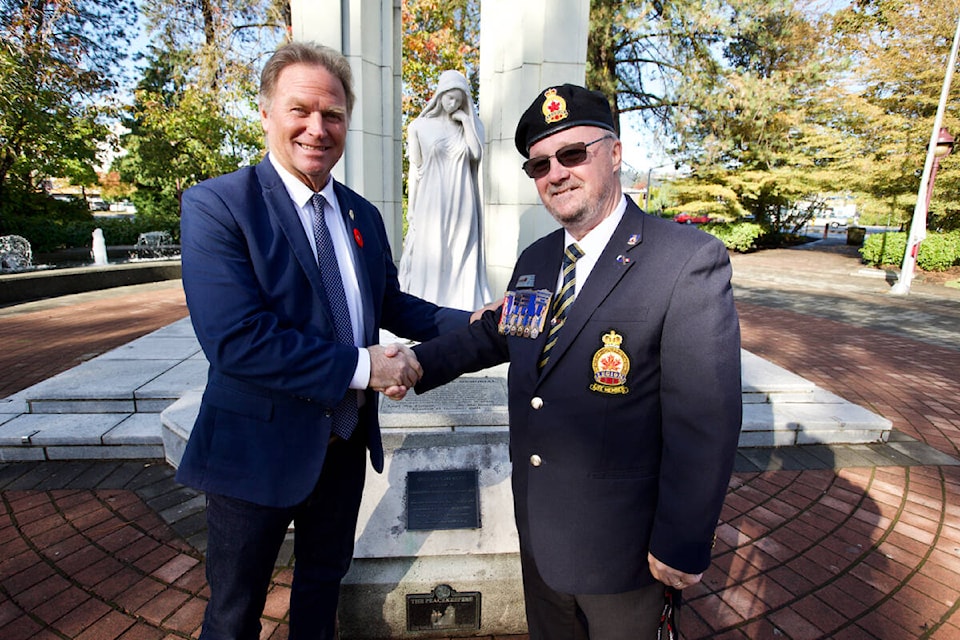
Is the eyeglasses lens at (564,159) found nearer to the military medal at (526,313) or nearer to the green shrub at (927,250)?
the military medal at (526,313)

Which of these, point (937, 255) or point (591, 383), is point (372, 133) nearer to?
point (591, 383)

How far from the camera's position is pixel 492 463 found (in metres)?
2.46

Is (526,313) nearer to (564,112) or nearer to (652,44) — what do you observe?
(564,112)

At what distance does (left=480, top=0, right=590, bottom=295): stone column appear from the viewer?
4.41m

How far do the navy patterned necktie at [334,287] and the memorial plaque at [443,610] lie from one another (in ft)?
3.14

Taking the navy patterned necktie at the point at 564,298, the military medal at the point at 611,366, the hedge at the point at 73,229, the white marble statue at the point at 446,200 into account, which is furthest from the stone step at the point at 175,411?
the hedge at the point at 73,229

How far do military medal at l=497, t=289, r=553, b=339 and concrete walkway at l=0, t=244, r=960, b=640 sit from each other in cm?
179

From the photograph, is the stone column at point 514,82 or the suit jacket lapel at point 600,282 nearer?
the suit jacket lapel at point 600,282

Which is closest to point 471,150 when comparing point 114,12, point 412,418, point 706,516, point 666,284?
point 412,418

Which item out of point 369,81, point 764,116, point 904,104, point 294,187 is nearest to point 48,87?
point 369,81

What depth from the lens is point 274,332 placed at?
4.67ft

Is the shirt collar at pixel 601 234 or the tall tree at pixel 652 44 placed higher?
the tall tree at pixel 652 44

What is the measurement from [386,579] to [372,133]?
429 cm

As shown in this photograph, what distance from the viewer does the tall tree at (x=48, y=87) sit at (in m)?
12.4
